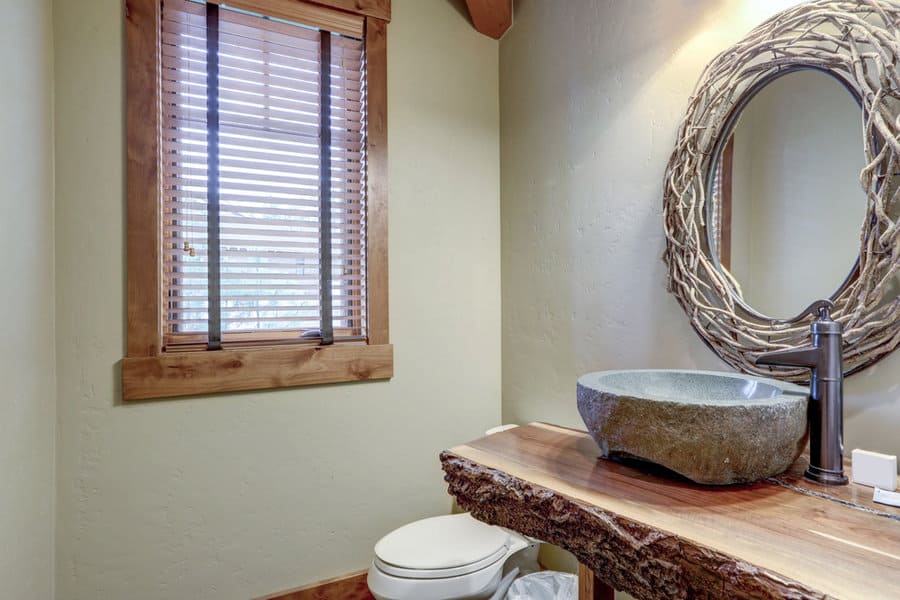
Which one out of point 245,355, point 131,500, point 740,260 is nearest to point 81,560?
point 131,500

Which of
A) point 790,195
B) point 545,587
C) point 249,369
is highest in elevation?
point 790,195

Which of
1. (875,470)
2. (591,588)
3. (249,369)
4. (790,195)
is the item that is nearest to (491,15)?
(790,195)

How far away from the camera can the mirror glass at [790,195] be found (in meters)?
1.06

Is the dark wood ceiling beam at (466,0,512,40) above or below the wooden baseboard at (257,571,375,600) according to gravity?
above

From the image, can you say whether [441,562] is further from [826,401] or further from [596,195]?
[596,195]

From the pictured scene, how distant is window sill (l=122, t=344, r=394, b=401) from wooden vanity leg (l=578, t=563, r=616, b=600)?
38.5 inches

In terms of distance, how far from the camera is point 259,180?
1.76 m

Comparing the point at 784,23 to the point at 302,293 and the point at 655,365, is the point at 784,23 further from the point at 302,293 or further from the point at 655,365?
the point at 302,293

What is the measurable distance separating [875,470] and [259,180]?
185cm

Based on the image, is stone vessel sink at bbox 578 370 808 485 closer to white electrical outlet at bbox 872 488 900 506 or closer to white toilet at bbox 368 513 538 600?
white electrical outlet at bbox 872 488 900 506

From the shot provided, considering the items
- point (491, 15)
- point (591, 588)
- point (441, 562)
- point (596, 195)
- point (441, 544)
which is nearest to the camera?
point (591, 588)

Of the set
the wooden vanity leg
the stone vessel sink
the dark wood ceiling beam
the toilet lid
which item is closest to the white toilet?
the toilet lid

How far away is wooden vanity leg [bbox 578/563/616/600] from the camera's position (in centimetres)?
121

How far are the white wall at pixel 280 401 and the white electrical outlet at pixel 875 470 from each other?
1.39m
